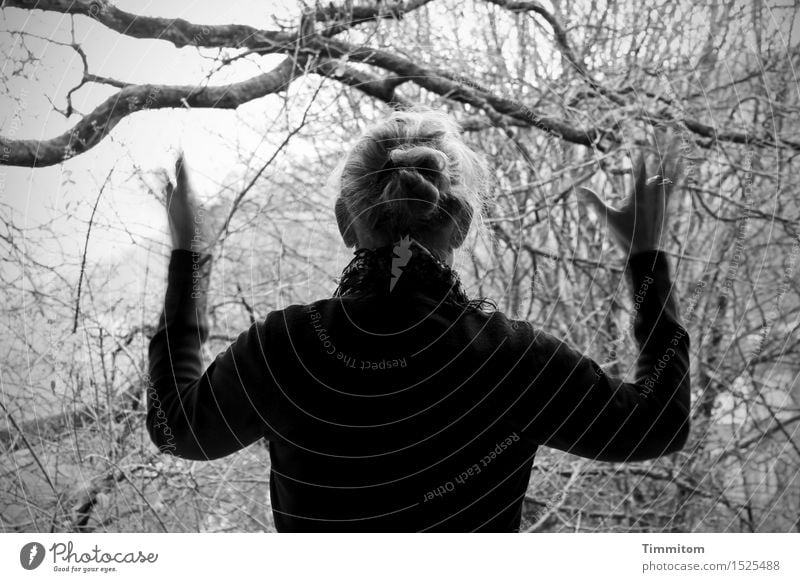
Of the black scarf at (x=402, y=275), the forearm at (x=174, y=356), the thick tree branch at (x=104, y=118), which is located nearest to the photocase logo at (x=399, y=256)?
the black scarf at (x=402, y=275)

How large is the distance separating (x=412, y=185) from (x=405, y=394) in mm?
138

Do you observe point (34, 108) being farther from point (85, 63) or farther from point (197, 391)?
point (197, 391)

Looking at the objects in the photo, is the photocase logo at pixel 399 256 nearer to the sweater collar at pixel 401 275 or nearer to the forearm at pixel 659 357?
the sweater collar at pixel 401 275

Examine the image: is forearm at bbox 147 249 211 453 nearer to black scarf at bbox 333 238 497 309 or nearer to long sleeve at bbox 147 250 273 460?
long sleeve at bbox 147 250 273 460

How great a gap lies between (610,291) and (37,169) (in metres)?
0.89

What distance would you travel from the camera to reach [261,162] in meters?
0.89

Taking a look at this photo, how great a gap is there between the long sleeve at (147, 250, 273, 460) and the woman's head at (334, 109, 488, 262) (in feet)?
0.36

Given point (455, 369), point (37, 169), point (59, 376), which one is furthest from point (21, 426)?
point (455, 369)
